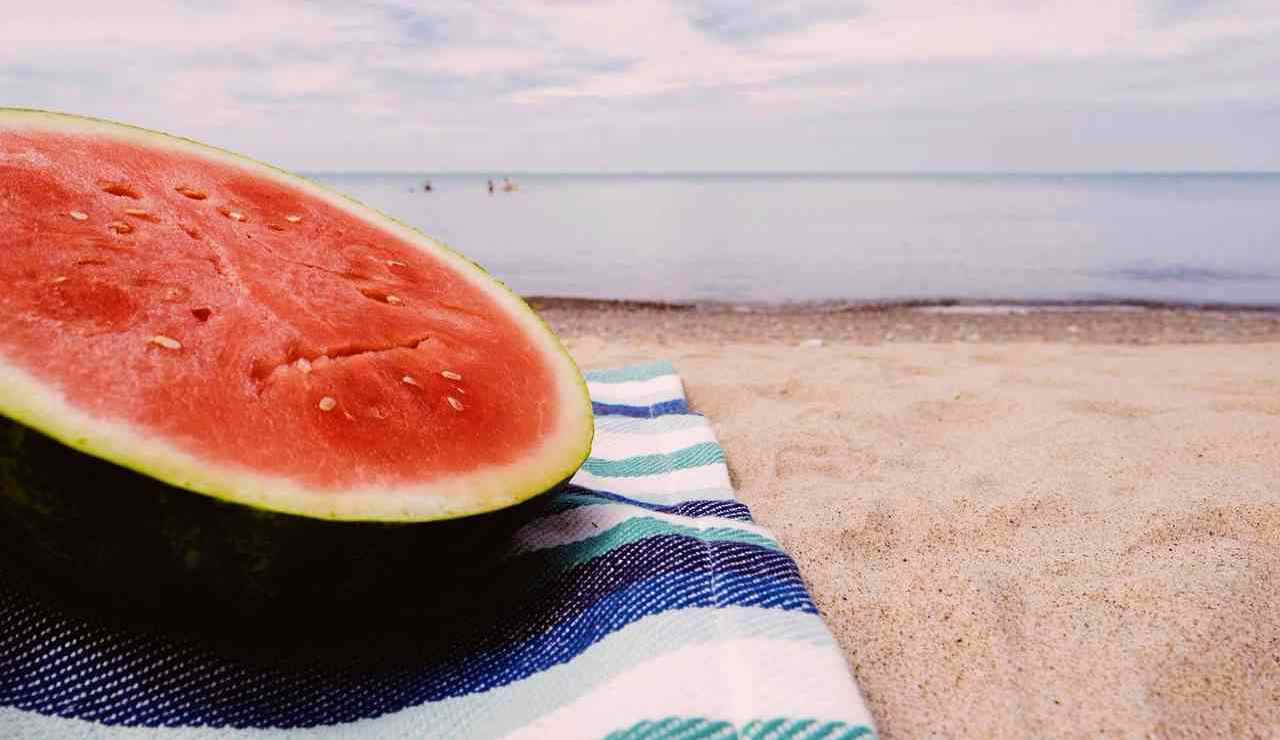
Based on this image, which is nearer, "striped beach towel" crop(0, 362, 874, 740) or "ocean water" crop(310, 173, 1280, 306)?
"striped beach towel" crop(0, 362, 874, 740)

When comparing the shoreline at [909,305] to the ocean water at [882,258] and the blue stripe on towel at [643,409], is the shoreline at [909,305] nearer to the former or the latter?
the ocean water at [882,258]

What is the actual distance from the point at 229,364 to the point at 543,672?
553mm

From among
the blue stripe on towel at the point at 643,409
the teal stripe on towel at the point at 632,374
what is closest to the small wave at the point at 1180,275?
the teal stripe on towel at the point at 632,374

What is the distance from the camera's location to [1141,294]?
26.6 feet

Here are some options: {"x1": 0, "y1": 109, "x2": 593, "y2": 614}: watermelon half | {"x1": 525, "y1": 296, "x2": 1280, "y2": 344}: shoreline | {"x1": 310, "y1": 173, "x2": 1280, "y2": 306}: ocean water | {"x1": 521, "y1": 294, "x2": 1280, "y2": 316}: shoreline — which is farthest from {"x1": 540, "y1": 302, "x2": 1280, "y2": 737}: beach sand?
{"x1": 310, "y1": 173, "x2": 1280, "y2": 306}: ocean water

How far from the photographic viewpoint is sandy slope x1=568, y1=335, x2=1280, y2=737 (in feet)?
3.47

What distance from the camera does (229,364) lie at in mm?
1035

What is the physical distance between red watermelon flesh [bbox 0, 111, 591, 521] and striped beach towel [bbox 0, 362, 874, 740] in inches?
7.9

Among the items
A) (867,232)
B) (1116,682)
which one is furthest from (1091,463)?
(867,232)

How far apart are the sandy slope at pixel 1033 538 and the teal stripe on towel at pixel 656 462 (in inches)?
4.7

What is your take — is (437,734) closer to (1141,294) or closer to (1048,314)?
(1048,314)

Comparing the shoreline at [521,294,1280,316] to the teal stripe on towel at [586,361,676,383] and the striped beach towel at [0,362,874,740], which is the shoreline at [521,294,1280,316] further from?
the striped beach towel at [0,362,874,740]

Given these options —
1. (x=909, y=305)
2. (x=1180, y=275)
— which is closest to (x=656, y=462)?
(x=909, y=305)

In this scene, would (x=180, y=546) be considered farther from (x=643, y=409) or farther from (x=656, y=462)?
(x=643, y=409)
